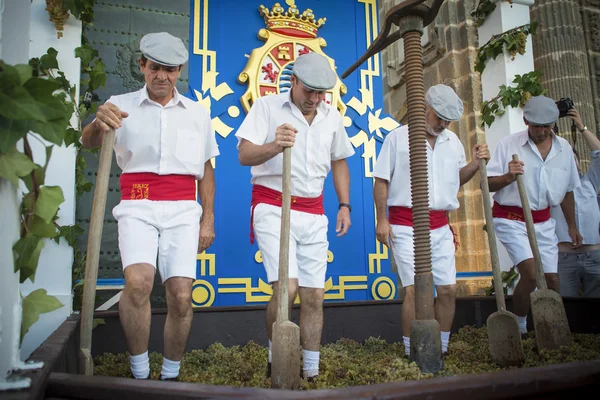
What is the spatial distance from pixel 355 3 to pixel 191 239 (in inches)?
178

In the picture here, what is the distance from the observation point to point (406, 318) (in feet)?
11.4

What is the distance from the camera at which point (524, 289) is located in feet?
13.4

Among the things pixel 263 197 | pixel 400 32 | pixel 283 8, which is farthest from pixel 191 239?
pixel 283 8

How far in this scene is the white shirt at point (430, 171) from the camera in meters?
3.68

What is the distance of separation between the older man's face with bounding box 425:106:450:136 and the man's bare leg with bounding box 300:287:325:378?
1.47m

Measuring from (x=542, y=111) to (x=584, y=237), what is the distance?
50.1 inches

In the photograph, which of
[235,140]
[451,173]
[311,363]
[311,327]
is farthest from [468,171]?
[235,140]

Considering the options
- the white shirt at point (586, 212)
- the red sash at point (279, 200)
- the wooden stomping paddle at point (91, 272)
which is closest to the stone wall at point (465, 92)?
the white shirt at point (586, 212)

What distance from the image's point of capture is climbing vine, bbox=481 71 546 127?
5.33m

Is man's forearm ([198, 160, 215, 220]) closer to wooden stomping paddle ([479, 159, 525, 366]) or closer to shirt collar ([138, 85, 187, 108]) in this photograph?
shirt collar ([138, 85, 187, 108])

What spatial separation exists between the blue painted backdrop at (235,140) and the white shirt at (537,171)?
1.87 m

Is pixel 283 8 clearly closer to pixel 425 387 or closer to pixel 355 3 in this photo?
pixel 355 3

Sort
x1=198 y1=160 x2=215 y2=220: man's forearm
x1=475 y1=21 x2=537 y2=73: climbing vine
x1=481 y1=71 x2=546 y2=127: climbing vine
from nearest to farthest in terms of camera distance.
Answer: x1=198 y1=160 x2=215 y2=220: man's forearm
x1=481 y1=71 x2=546 y2=127: climbing vine
x1=475 y1=21 x2=537 y2=73: climbing vine

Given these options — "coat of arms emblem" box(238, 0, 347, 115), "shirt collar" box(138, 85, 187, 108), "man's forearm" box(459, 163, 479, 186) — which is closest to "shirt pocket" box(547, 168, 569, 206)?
"man's forearm" box(459, 163, 479, 186)
